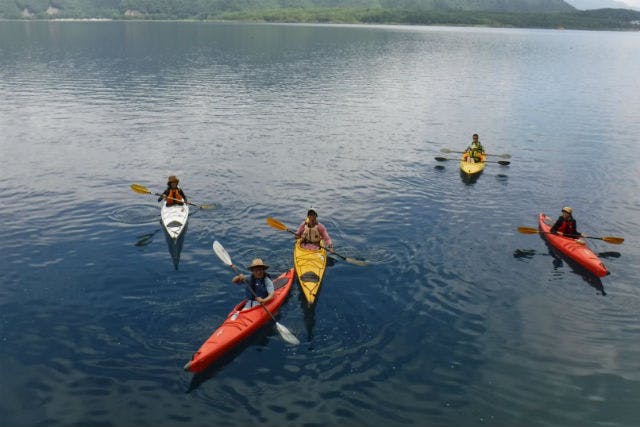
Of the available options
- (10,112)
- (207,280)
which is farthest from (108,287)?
(10,112)

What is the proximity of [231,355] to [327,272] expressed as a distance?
6.56 metres

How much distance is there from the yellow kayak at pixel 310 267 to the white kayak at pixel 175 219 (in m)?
5.84

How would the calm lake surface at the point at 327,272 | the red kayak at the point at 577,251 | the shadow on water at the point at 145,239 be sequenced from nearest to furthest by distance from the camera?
the calm lake surface at the point at 327,272 → the red kayak at the point at 577,251 → the shadow on water at the point at 145,239

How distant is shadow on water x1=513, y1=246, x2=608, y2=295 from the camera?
64.2 ft

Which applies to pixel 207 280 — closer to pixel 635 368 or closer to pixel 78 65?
pixel 635 368

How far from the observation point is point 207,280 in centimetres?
1912

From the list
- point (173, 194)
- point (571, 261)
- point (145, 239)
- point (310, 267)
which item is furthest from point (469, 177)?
point (145, 239)

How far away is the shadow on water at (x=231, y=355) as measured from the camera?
13812 mm

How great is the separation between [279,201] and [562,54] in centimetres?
→ 12631

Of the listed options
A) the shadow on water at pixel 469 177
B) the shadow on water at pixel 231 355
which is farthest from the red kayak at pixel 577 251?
the shadow on water at pixel 231 355

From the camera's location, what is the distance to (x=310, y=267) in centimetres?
1875

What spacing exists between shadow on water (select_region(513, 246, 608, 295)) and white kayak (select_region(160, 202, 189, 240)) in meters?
15.8

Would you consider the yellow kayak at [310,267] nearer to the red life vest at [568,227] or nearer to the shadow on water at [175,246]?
the shadow on water at [175,246]

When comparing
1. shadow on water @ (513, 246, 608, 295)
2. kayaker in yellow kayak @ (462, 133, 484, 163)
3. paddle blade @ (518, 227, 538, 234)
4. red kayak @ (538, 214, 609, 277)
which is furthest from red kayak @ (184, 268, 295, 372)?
kayaker in yellow kayak @ (462, 133, 484, 163)
